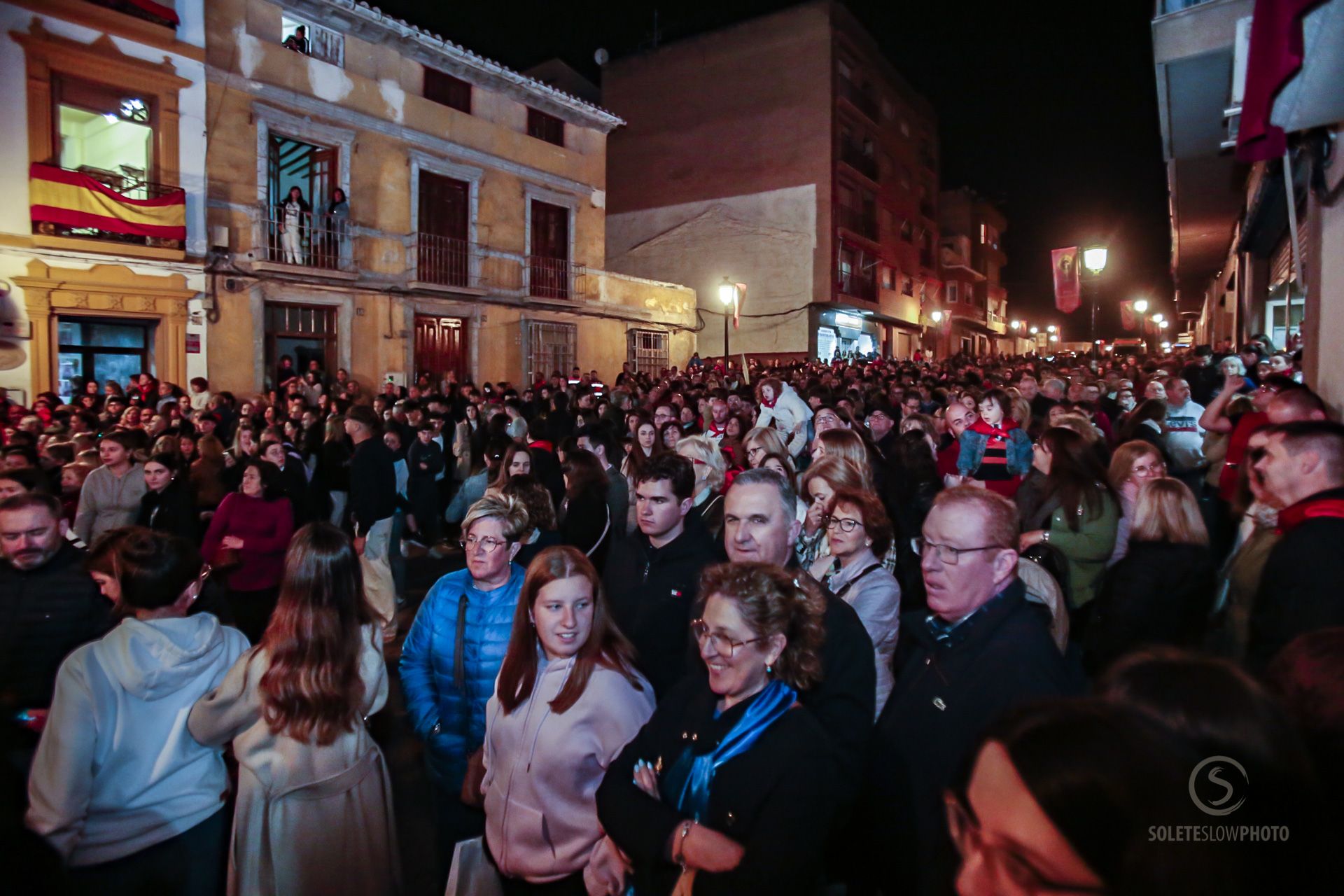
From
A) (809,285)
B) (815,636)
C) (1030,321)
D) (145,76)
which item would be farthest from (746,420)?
(1030,321)

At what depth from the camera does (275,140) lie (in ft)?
52.0

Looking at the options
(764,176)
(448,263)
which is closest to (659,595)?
(448,263)

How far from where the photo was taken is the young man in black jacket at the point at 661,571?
3.21m

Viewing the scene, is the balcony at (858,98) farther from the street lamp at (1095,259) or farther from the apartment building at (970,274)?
the street lamp at (1095,259)

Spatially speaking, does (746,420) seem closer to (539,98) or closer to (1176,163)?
(1176,163)

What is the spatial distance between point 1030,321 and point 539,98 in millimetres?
55018

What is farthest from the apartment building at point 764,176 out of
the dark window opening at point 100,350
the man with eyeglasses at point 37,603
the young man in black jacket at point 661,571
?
the man with eyeglasses at point 37,603

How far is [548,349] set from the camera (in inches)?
827

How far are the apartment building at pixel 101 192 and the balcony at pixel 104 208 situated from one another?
0.7 inches

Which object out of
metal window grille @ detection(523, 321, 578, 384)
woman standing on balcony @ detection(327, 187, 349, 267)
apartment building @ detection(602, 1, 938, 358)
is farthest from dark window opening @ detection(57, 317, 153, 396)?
apartment building @ detection(602, 1, 938, 358)

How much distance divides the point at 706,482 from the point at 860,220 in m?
29.6

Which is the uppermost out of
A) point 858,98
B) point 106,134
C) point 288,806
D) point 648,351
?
point 858,98

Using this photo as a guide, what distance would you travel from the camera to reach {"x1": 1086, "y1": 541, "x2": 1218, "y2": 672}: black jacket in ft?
11.0

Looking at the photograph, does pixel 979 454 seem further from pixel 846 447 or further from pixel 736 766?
pixel 736 766
